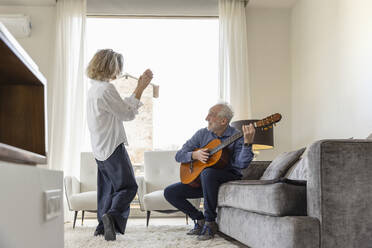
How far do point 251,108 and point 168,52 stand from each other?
1.29 meters

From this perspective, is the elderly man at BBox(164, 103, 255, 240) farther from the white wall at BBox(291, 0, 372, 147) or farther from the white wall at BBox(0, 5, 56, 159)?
the white wall at BBox(0, 5, 56, 159)

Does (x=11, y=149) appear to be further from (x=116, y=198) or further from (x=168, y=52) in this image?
(x=168, y=52)

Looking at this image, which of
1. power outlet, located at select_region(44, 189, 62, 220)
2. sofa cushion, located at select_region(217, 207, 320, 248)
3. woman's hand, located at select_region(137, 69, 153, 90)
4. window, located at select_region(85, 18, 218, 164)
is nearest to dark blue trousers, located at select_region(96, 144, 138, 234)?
woman's hand, located at select_region(137, 69, 153, 90)

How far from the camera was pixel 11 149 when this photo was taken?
0.63 meters

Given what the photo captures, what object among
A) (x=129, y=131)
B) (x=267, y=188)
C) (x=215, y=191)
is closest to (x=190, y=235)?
(x=215, y=191)

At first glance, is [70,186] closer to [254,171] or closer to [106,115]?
[106,115]

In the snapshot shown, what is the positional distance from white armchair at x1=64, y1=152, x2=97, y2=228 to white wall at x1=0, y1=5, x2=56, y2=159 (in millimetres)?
1125

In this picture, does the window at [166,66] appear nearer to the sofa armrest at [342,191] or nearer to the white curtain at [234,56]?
the white curtain at [234,56]

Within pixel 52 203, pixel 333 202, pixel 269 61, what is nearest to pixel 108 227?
pixel 333 202

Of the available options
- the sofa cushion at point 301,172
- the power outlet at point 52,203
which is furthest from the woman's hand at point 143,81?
the power outlet at point 52,203

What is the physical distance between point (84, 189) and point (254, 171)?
1840 millimetres

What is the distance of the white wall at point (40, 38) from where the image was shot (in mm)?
5160

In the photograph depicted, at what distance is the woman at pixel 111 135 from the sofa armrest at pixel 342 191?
141 cm

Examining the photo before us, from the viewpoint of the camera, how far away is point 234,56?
523cm
